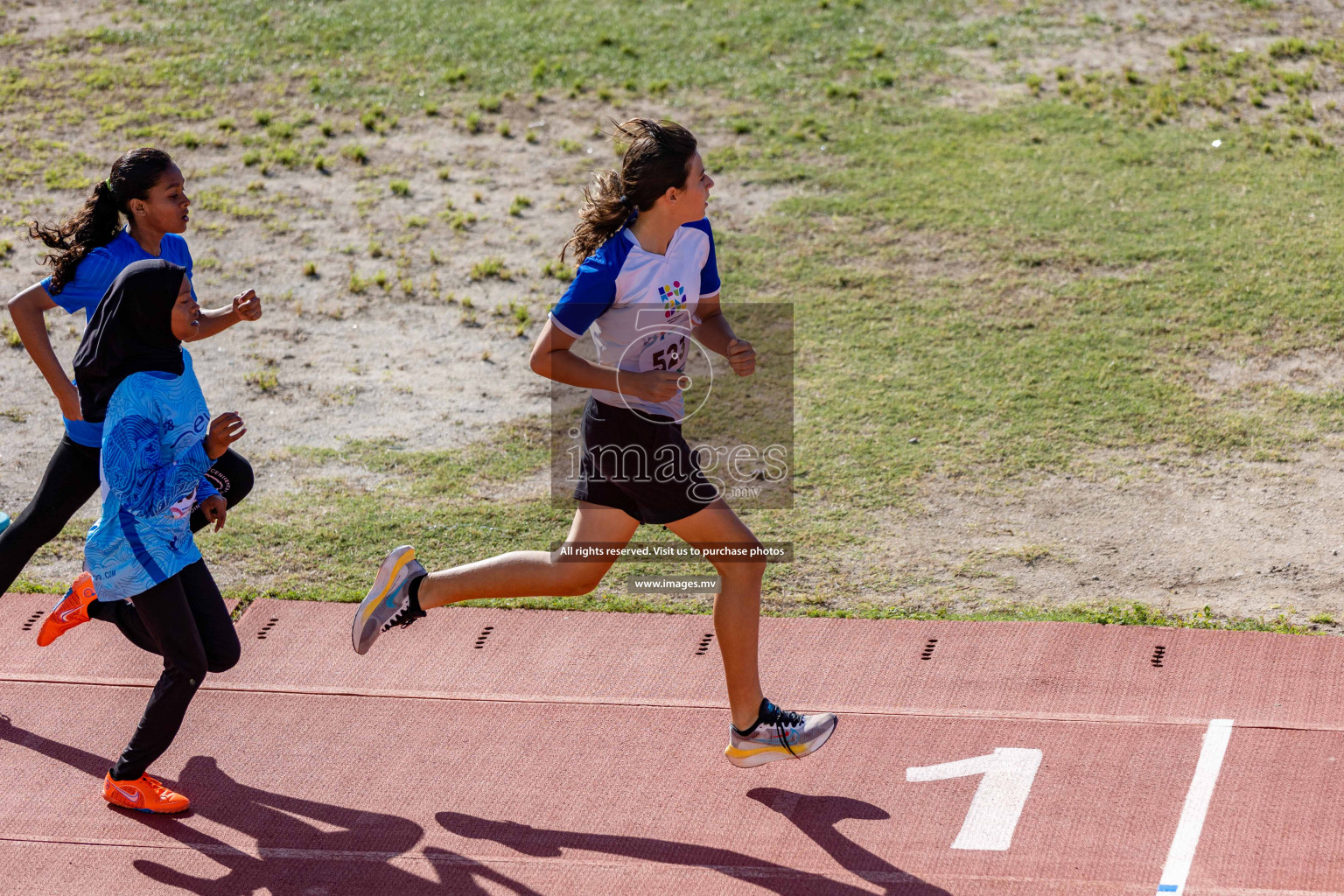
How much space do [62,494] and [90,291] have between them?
0.79 meters

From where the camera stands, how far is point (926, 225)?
10516 mm

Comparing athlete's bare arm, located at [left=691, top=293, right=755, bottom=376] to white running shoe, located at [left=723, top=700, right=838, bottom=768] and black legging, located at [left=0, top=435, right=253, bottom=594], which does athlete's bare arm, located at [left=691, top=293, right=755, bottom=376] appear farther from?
black legging, located at [left=0, top=435, right=253, bottom=594]

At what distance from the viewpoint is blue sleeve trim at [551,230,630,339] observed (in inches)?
189

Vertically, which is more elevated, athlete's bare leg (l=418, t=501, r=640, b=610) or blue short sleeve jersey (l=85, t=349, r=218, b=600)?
blue short sleeve jersey (l=85, t=349, r=218, b=600)

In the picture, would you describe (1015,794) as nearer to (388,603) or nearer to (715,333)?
(715,333)

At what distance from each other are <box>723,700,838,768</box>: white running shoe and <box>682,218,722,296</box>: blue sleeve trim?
148cm

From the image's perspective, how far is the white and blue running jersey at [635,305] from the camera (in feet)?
15.8

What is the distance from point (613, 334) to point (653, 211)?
0.44 meters

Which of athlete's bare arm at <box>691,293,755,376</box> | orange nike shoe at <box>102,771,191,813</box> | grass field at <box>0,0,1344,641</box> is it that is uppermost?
athlete's bare arm at <box>691,293,755,376</box>

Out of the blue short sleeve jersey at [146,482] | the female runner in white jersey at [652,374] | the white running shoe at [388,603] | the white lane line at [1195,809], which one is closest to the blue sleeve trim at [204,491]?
the blue short sleeve jersey at [146,482]

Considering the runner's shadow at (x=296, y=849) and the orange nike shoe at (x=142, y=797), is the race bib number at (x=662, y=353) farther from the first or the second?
the orange nike shoe at (x=142, y=797)

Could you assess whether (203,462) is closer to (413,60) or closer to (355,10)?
(413,60)

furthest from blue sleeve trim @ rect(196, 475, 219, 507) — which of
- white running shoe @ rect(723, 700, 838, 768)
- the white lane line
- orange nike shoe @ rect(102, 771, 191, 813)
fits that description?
the white lane line

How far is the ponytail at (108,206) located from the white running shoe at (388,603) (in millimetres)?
1632
